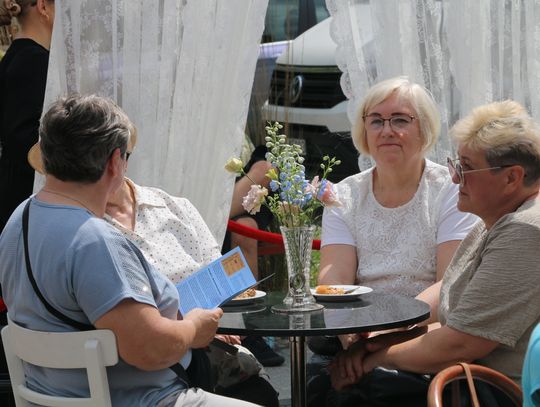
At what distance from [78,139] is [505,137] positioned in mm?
1207

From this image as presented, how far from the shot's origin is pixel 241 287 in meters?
2.82

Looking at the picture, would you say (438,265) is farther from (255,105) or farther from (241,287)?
(255,105)

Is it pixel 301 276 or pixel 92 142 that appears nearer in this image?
pixel 92 142

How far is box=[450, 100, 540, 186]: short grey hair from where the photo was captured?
9.05 feet

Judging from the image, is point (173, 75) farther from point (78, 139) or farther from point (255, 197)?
point (78, 139)

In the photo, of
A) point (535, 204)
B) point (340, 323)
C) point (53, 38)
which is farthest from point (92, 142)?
point (53, 38)

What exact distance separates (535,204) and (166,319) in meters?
1.07

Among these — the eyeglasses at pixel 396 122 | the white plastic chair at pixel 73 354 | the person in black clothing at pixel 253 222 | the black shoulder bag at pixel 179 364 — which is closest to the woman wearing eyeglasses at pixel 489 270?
the black shoulder bag at pixel 179 364

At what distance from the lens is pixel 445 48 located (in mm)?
4551

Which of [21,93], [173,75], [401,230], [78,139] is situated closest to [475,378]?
[78,139]

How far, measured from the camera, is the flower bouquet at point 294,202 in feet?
9.73

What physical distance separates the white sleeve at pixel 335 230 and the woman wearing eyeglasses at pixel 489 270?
69 centimetres

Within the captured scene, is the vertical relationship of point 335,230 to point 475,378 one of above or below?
above

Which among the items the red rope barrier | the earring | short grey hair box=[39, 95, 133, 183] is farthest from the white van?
short grey hair box=[39, 95, 133, 183]
